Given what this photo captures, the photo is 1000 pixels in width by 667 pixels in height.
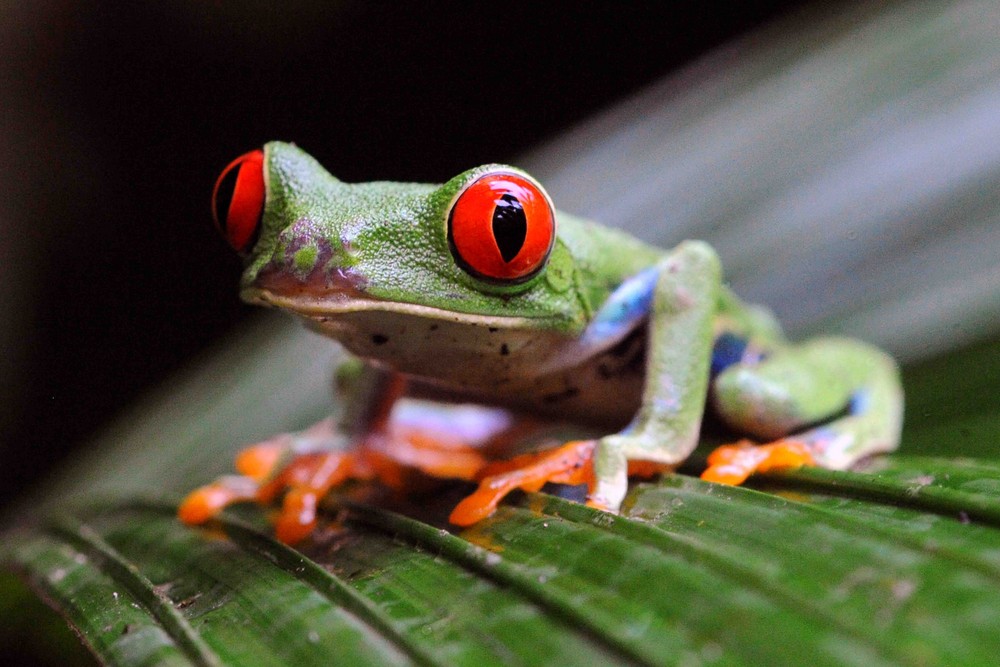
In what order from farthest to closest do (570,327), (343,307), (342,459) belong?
(342,459) < (570,327) < (343,307)

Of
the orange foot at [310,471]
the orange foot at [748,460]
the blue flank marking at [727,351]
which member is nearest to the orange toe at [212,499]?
the orange foot at [310,471]

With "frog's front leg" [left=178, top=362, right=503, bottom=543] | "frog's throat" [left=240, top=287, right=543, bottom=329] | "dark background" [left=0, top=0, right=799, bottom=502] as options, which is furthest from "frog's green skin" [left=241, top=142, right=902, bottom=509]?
"dark background" [left=0, top=0, right=799, bottom=502]

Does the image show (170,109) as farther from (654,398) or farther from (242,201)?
(654,398)

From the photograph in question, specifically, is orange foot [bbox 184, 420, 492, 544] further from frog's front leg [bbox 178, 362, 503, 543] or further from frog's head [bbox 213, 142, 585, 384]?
frog's head [bbox 213, 142, 585, 384]

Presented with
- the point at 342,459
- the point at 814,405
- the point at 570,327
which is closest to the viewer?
the point at 570,327

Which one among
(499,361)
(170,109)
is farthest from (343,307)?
(170,109)

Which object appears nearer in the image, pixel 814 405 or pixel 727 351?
pixel 814 405
